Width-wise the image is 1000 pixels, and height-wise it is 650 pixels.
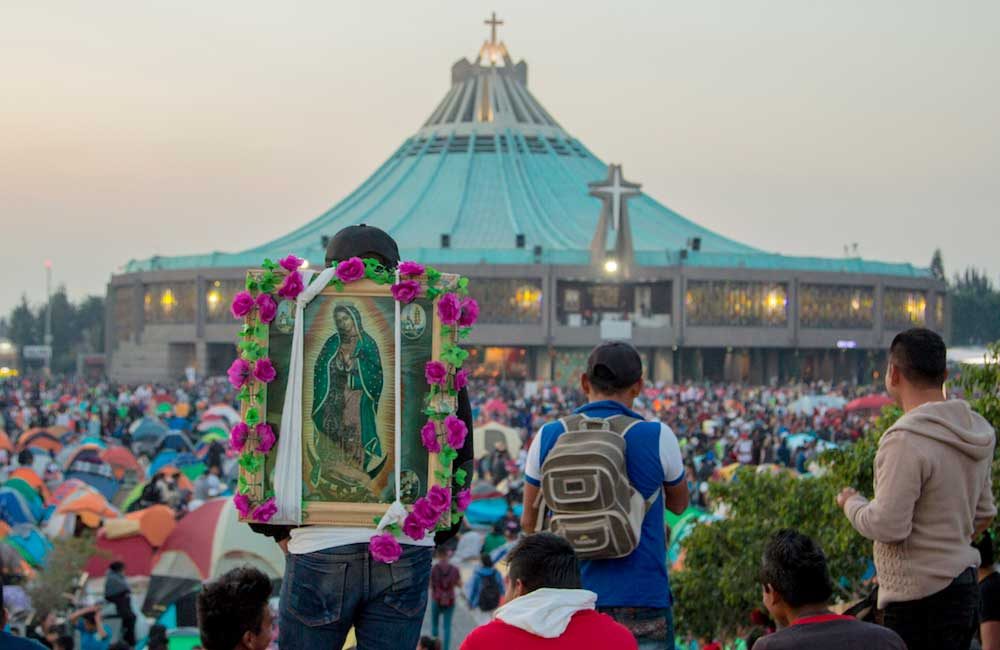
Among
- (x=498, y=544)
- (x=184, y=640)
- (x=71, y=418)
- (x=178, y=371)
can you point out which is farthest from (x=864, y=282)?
(x=184, y=640)

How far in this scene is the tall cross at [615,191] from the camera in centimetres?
5672

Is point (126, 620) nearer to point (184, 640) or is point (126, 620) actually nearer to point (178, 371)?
point (184, 640)

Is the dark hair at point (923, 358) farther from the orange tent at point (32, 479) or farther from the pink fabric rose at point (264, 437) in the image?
the orange tent at point (32, 479)

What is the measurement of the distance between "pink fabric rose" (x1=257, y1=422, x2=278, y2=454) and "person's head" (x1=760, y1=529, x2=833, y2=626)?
1.42m

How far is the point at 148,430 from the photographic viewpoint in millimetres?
26578

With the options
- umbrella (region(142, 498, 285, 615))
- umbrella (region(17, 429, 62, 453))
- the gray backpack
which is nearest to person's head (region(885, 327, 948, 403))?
the gray backpack

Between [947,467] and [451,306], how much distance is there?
167 centimetres

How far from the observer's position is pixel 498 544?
551 inches

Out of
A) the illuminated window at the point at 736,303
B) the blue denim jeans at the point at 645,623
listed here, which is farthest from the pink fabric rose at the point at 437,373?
the illuminated window at the point at 736,303

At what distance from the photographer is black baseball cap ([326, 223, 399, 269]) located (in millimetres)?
4047

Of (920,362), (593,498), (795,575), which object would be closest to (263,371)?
(593,498)

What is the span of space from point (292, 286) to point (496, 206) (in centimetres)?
6281

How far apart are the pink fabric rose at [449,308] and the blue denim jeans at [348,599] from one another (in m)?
0.65

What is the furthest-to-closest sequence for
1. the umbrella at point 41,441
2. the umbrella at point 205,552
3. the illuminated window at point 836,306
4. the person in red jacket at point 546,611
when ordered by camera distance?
the illuminated window at point 836,306 → the umbrella at point 41,441 → the umbrella at point 205,552 → the person in red jacket at point 546,611
